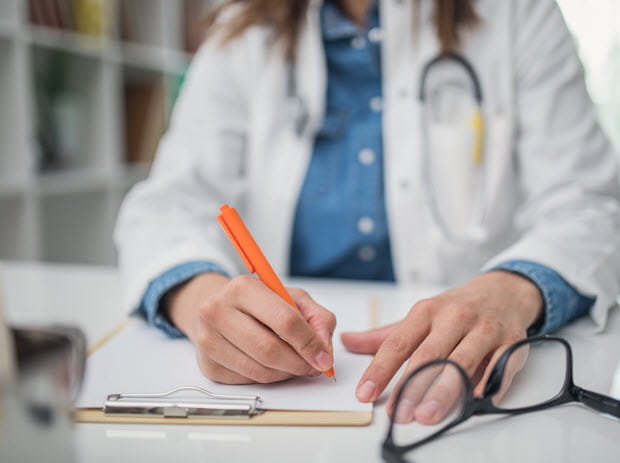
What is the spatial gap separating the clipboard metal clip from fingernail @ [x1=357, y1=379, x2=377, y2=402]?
0.07 meters

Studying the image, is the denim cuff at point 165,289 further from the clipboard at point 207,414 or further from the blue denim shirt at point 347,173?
the blue denim shirt at point 347,173

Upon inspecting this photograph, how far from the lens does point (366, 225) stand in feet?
2.83

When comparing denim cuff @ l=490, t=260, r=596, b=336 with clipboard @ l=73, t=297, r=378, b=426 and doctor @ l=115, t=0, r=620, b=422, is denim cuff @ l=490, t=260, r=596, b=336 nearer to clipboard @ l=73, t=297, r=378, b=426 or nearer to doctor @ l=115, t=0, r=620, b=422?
doctor @ l=115, t=0, r=620, b=422

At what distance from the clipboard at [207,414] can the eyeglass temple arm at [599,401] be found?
143 millimetres

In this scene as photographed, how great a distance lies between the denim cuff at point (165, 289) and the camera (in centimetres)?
56

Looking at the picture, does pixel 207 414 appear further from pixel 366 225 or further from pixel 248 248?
pixel 366 225

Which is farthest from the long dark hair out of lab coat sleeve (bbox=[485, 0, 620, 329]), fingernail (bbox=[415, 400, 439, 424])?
fingernail (bbox=[415, 400, 439, 424])

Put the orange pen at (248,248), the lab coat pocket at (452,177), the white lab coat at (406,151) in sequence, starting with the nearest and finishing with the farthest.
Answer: the orange pen at (248,248) → the white lab coat at (406,151) → the lab coat pocket at (452,177)

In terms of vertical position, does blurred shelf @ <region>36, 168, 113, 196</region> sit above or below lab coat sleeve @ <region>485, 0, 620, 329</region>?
below

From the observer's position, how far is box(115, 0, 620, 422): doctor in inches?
28.9

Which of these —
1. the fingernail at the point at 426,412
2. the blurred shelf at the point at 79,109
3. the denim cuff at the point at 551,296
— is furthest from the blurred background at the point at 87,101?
the fingernail at the point at 426,412

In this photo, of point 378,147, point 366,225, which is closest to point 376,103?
point 378,147

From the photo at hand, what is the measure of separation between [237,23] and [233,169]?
220mm

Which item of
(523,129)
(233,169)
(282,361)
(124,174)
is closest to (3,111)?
(124,174)
